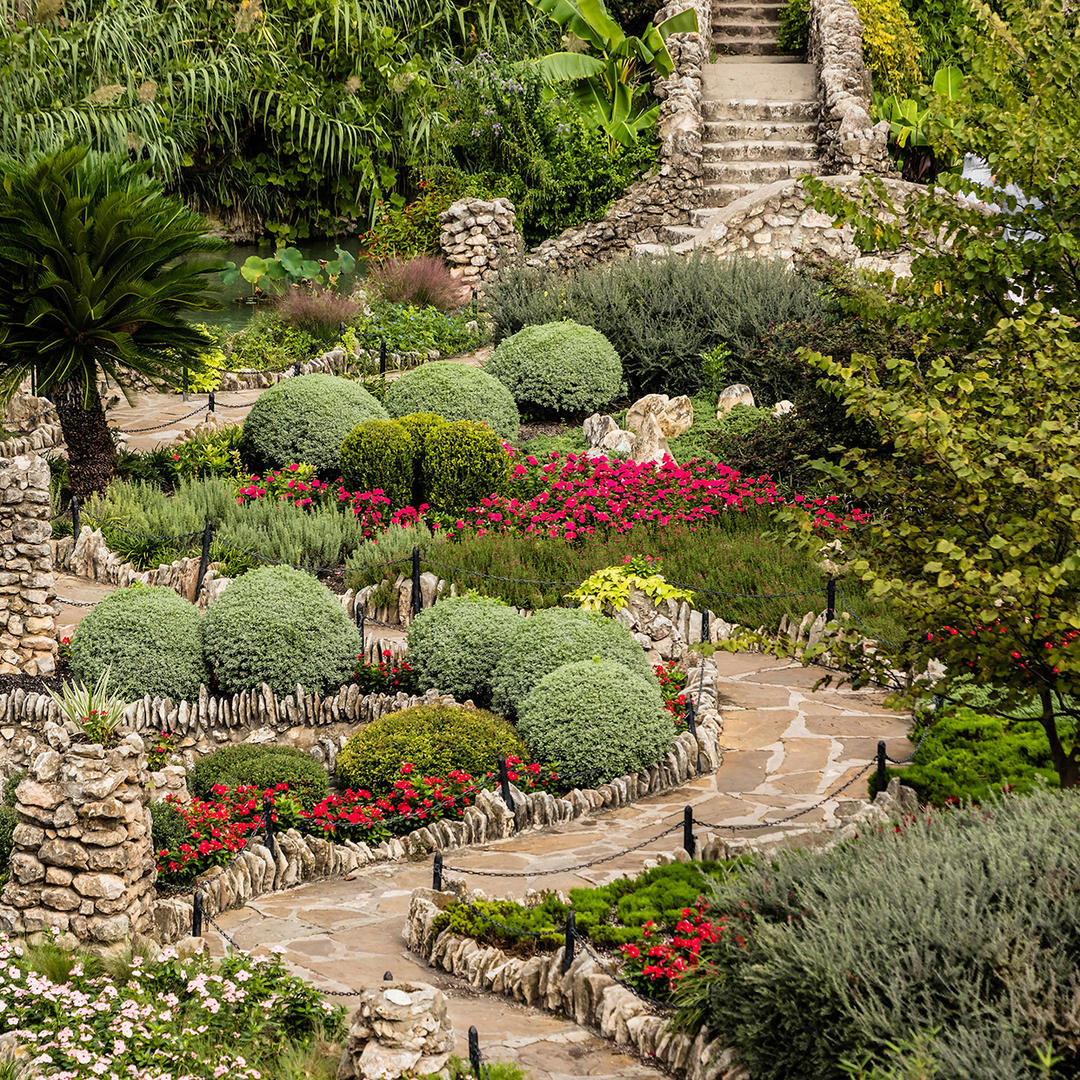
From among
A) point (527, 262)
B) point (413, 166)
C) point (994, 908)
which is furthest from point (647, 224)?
point (994, 908)

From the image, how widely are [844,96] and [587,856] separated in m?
15.7

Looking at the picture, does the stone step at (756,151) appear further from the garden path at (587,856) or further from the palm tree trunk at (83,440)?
the garden path at (587,856)

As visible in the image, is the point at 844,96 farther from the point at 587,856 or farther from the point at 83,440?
the point at 587,856

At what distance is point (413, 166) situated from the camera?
919 inches

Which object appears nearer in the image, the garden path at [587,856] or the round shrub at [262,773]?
the garden path at [587,856]

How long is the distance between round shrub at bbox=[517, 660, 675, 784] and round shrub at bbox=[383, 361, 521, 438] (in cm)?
577

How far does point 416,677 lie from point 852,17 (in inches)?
635

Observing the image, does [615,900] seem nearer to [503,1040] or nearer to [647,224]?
[503,1040]

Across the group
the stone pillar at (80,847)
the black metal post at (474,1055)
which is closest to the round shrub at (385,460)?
the stone pillar at (80,847)

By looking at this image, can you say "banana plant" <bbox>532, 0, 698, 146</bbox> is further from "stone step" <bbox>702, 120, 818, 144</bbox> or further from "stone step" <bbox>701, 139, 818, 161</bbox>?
"stone step" <bbox>701, 139, 818, 161</bbox>

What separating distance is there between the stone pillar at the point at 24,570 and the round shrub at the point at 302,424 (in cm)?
389

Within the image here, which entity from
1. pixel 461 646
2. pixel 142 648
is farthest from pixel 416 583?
pixel 142 648

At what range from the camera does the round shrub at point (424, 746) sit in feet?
30.5

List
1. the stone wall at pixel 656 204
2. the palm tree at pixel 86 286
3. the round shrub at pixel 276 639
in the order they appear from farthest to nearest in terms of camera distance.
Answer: the stone wall at pixel 656 204 < the palm tree at pixel 86 286 < the round shrub at pixel 276 639
